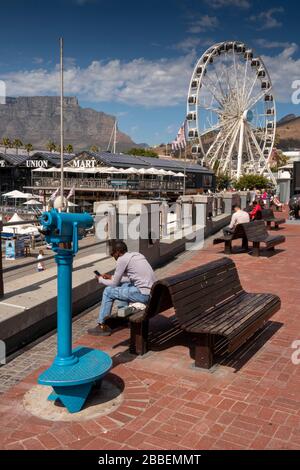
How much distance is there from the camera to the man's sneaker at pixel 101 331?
5.36 meters

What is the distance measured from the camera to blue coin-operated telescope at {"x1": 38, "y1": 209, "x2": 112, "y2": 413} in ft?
11.5

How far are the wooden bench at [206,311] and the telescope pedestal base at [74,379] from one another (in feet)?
3.03

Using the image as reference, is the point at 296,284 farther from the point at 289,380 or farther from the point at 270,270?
the point at 289,380

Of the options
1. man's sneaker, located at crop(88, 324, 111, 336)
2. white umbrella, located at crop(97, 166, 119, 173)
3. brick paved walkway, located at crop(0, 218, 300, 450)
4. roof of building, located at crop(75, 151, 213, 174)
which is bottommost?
brick paved walkway, located at crop(0, 218, 300, 450)

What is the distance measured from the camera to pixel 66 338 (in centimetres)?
368

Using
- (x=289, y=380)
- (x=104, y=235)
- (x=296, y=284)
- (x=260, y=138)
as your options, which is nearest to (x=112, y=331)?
(x=289, y=380)

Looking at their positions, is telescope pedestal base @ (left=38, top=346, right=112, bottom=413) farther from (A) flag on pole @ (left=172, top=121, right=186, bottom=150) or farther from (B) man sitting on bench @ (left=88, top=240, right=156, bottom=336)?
(A) flag on pole @ (left=172, top=121, right=186, bottom=150)

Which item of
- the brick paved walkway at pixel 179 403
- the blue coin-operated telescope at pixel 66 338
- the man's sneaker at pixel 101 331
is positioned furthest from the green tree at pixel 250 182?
the blue coin-operated telescope at pixel 66 338

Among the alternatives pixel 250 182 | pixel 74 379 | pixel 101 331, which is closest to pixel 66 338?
pixel 74 379

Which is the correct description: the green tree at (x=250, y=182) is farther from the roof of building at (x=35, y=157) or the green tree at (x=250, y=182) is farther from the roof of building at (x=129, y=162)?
the roof of building at (x=35, y=157)

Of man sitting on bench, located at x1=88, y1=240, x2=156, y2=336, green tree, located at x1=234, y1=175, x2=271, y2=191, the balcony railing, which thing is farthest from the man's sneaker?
green tree, located at x1=234, y1=175, x2=271, y2=191

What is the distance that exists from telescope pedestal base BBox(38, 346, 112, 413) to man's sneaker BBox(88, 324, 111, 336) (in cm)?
159

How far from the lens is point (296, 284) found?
25.8 ft

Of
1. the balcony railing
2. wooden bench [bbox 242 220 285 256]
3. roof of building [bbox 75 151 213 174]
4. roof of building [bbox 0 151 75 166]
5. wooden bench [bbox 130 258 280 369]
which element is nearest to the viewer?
wooden bench [bbox 130 258 280 369]
